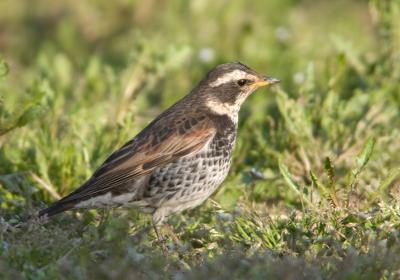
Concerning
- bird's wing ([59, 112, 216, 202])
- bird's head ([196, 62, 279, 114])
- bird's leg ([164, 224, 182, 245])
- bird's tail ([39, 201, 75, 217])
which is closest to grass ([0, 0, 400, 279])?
bird's leg ([164, 224, 182, 245])

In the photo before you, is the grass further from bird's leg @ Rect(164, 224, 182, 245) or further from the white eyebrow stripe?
the white eyebrow stripe

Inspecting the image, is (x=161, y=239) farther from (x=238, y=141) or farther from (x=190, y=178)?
(x=238, y=141)

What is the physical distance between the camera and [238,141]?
8.09 meters

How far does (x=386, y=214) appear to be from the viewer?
6129mm

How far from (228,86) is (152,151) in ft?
3.36

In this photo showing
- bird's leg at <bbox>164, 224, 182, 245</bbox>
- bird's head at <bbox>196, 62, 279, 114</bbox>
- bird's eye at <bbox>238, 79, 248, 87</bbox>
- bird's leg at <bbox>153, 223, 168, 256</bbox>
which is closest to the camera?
bird's leg at <bbox>153, 223, 168, 256</bbox>

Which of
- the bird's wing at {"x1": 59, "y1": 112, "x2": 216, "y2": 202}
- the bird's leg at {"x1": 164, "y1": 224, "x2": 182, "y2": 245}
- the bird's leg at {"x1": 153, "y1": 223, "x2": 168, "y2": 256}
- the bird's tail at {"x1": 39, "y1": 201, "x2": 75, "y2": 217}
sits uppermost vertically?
the bird's wing at {"x1": 59, "y1": 112, "x2": 216, "y2": 202}

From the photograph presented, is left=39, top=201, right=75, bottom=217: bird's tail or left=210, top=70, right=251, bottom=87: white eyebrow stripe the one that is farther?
left=210, top=70, right=251, bottom=87: white eyebrow stripe

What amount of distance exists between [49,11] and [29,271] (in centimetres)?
925

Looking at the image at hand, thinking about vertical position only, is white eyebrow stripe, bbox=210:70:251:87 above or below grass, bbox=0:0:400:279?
above

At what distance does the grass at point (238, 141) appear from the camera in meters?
5.56

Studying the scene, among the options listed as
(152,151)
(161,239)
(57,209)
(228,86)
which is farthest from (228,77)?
(57,209)

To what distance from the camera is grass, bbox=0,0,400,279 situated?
18.2ft

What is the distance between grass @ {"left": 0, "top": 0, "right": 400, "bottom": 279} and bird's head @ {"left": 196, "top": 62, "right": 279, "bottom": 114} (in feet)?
1.68
